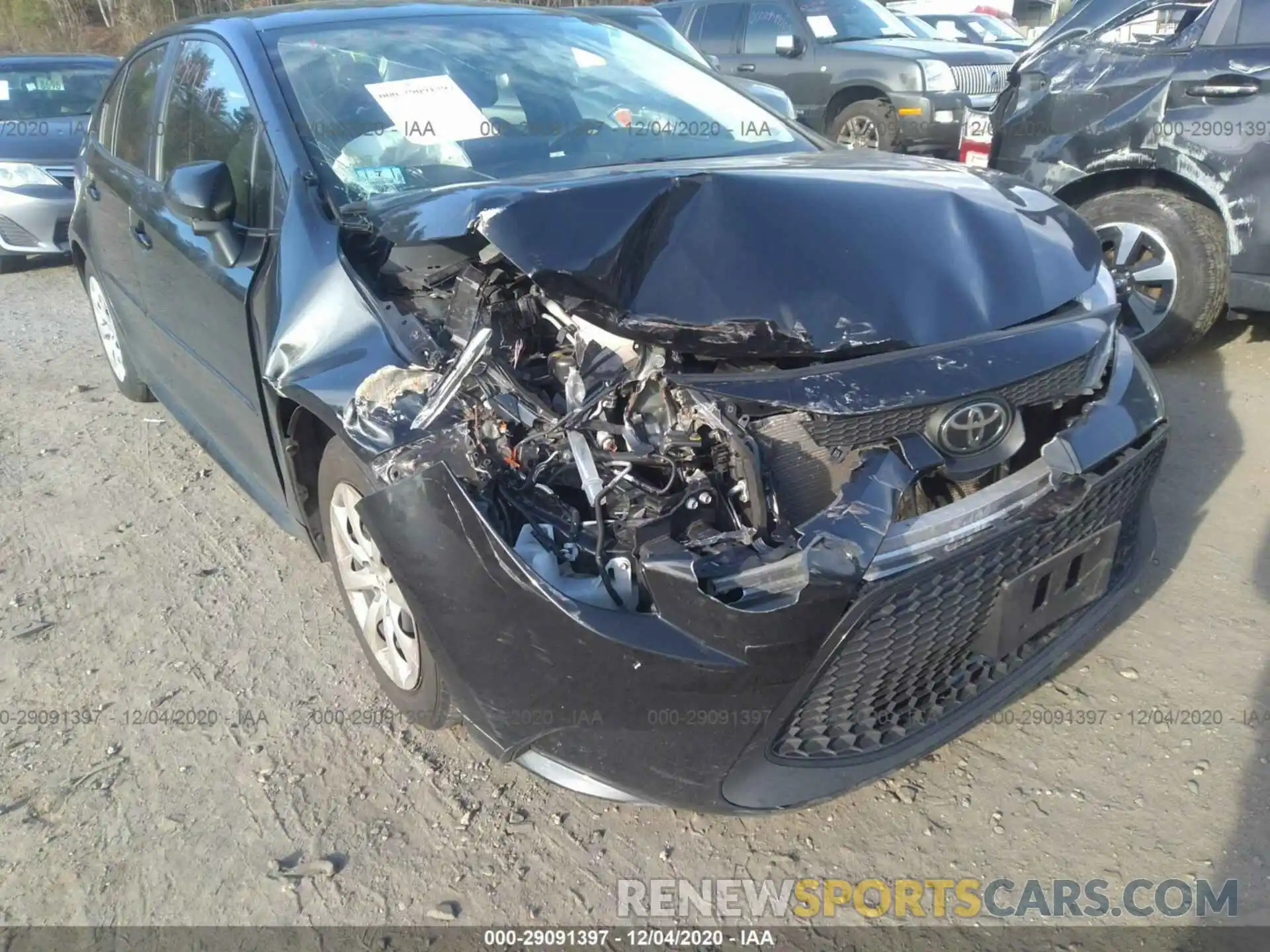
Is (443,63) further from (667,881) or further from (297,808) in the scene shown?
(667,881)

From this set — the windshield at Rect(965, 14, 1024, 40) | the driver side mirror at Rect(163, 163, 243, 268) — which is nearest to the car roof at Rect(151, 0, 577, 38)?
the driver side mirror at Rect(163, 163, 243, 268)

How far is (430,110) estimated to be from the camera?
10.1ft

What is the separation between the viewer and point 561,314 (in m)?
2.53

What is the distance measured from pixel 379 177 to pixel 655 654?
1792mm

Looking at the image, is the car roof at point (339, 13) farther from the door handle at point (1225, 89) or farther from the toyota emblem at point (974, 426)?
the door handle at point (1225, 89)

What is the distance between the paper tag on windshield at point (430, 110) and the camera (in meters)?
3.05

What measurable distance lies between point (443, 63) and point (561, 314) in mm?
1283

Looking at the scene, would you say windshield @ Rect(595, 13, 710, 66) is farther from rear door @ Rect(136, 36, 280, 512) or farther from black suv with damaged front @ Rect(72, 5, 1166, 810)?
rear door @ Rect(136, 36, 280, 512)

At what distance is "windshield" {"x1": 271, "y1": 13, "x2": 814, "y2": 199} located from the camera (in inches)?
117

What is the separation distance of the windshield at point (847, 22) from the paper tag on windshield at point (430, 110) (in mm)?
7267

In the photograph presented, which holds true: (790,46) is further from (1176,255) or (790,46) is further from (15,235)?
(15,235)

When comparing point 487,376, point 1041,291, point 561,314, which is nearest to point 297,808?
point 487,376

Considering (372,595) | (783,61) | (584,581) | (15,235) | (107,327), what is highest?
(584,581)

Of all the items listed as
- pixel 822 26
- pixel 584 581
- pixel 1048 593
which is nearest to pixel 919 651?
pixel 1048 593
